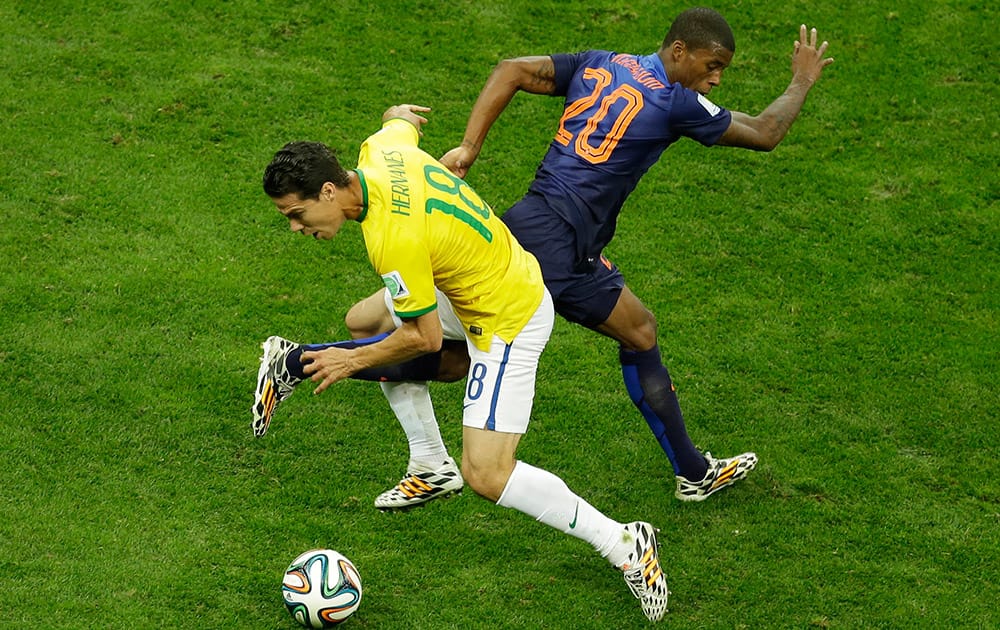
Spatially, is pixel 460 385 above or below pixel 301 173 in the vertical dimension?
below

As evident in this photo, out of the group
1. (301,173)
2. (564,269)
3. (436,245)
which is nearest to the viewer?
(301,173)

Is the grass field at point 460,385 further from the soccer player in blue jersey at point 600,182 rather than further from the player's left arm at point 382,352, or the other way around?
the player's left arm at point 382,352

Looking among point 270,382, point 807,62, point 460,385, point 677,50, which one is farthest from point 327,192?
point 807,62

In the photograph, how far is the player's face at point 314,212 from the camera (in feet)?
17.5

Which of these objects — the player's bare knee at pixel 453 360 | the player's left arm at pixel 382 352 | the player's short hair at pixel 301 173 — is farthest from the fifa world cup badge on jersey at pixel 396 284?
the player's bare knee at pixel 453 360

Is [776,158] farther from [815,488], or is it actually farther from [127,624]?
[127,624]

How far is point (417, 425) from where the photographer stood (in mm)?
6426

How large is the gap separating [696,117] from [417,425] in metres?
2.12

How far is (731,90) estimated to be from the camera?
10055mm

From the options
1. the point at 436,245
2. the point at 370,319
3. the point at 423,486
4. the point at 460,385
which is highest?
the point at 436,245

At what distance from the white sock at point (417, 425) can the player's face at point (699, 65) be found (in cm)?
213

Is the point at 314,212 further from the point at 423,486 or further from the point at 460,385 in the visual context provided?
the point at 460,385

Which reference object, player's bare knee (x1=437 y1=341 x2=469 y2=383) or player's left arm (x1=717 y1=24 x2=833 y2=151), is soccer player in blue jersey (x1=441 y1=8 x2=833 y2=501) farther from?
player's bare knee (x1=437 y1=341 x2=469 y2=383)

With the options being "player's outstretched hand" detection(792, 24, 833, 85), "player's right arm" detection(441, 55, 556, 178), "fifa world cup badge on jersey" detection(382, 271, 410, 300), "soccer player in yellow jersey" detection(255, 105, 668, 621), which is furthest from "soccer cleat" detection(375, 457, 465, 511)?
"player's outstretched hand" detection(792, 24, 833, 85)
